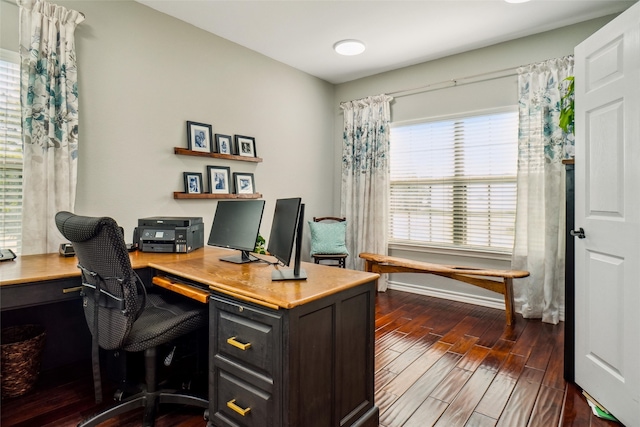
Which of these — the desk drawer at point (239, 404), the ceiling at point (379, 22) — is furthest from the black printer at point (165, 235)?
the ceiling at point (379, 22)

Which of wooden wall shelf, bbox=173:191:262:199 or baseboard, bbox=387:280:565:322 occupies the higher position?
wooden wall shelf, bbox=173:191:262:199

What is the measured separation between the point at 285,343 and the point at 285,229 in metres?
0.61

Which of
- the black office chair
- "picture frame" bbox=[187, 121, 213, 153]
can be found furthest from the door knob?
"picture frame" bbox=[187, 121, 213, 153]

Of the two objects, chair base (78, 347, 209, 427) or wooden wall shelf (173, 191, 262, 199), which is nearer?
chair base (78, 347, 209, 427)

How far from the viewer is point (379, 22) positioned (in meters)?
3.13

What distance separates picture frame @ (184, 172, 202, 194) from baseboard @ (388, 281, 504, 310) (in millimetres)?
2533

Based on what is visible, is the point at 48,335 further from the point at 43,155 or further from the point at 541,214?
the point at 541,214

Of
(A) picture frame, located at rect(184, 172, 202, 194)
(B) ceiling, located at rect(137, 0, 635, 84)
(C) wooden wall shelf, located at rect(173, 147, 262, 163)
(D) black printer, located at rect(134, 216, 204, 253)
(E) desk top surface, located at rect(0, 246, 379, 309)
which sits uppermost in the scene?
(B) ceiling, located at rect(137, 0, 635, 84)

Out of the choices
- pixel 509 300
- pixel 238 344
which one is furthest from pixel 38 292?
pixel 509 300

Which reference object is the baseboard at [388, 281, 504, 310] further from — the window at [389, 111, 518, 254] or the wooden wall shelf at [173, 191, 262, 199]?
the wooden wall shelf at [173, 191, 262, 199]

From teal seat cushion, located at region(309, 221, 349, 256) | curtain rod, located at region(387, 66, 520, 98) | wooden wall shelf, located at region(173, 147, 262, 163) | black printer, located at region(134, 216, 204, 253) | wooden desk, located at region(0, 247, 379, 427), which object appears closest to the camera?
wooden desk, located at region(0, 247, 379, 427)

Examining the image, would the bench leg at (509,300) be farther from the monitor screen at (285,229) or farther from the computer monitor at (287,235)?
the monitor screen at (285,229)

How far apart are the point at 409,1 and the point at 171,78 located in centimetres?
207

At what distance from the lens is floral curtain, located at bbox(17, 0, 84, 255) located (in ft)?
7.52
